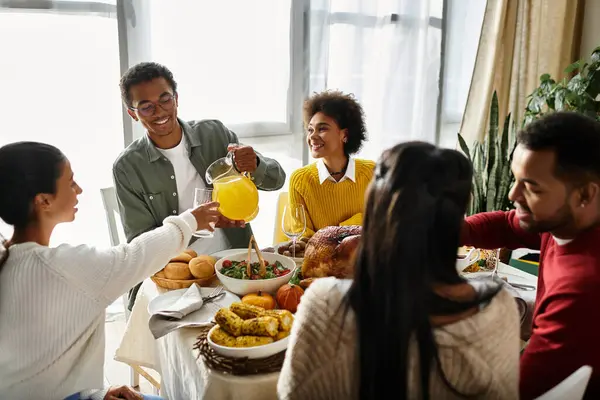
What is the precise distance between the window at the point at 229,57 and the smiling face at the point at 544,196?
1925 mm

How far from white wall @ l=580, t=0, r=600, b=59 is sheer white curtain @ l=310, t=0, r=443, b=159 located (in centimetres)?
96

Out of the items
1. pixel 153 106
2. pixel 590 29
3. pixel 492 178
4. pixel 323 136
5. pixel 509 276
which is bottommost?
pixel 509 276

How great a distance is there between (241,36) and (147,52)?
1.65 ft

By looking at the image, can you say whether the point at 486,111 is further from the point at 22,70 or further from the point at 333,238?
the point at 22,70

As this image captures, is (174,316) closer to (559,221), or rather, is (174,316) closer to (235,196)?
(235,196)

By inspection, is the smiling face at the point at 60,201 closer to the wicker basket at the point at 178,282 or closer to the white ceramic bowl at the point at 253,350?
the wicker basket at the point at 178,282

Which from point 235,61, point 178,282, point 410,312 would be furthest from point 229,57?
point 410,312

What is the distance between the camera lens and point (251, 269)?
1515 mm

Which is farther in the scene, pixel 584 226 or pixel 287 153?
pixel 287 153

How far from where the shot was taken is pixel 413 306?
0.84m

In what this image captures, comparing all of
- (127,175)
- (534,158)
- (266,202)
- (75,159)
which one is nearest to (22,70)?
(75,159)

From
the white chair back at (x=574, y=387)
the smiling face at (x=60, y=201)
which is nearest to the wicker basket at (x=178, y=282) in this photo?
the smiling face at (x=60, y=201)

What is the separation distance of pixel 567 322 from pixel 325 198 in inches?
53.7

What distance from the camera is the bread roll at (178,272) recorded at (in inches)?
61.2
